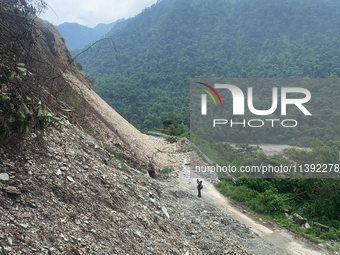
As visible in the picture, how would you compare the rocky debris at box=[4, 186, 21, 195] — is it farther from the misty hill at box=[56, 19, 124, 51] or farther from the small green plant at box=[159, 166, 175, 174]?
the misty hill at box=[56, 19, 124, 51]

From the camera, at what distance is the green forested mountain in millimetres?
46531

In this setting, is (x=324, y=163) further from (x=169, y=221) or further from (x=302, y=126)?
(x=169, y=221)

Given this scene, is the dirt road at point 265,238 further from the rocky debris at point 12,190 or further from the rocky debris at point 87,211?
the rocky debris at point 12,190

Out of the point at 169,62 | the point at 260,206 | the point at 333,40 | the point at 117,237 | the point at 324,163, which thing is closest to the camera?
the point at 117,237

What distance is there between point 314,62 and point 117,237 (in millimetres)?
56374

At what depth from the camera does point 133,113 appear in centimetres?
4044

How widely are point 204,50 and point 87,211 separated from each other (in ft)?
245

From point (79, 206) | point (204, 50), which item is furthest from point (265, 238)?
point (204, 50)

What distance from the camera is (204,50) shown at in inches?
2911

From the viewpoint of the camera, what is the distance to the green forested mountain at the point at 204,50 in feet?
153

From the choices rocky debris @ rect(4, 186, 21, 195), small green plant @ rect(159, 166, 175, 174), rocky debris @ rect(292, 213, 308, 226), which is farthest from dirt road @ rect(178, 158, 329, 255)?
rocky debris @ rect(4, 186, 21, 195)

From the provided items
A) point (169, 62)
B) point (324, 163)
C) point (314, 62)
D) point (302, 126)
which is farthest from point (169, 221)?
point (169, 62)

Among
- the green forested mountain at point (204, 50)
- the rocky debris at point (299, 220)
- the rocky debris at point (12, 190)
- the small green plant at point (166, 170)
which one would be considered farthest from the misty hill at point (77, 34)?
the rocky debris at point (12, 190)

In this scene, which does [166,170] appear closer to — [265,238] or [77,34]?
[265,238]
